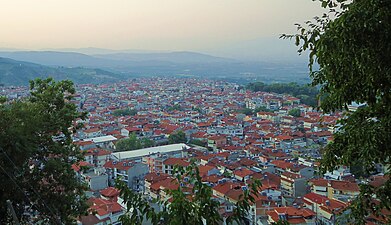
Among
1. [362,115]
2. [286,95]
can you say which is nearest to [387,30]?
[362,115]

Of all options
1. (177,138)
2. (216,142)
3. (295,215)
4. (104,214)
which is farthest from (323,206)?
(177,138)

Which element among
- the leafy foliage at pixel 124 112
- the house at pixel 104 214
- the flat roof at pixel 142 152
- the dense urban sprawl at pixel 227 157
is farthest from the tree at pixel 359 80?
the leafy foliage at pixel 124 112

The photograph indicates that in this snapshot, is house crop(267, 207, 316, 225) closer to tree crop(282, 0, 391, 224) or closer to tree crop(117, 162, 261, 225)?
tree crop(282, 0, 391, 224)

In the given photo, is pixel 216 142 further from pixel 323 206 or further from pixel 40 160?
pixel 40 160

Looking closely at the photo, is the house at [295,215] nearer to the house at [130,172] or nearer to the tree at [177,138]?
the house at [130,172]

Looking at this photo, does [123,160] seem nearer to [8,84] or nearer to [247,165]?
[247,165]

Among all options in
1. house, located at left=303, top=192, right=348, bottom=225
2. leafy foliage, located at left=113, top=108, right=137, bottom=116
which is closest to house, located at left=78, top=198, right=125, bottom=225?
house, located at left=303, top=192, right=348, bottom=225
